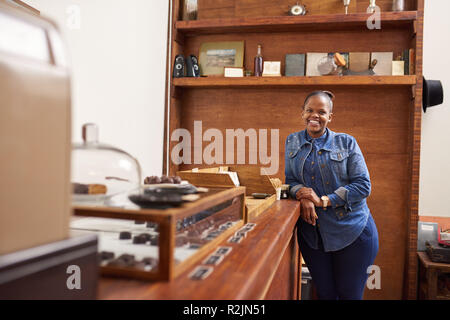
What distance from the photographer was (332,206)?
246cm

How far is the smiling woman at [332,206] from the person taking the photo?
96.9 inches

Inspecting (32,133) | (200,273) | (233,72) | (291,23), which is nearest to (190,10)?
(233,72)

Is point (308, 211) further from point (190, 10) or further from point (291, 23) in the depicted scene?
point (190, 10)

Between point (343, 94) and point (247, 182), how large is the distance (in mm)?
1763

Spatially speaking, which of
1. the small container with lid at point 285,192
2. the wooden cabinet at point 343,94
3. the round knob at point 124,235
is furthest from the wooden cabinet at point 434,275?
the round knob at point 124,235

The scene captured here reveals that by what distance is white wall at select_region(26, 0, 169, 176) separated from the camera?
2553mm

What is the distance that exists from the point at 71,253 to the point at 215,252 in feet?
1.75

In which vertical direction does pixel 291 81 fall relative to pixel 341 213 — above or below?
above

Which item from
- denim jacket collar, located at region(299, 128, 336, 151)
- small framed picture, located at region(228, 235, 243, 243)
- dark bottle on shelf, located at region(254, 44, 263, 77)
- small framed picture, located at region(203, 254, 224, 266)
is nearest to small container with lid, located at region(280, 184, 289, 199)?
denim jacket collar, located at region(299, 128, 336, 151)

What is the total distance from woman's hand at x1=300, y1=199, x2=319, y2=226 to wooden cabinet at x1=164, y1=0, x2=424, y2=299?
4.60 feet

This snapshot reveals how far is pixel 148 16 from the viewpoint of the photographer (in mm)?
3711

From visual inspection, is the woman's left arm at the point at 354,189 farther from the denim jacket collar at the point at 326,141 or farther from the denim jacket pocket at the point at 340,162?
the denim jacket collar at the point at 326,141
